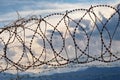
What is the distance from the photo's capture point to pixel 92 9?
21.3m

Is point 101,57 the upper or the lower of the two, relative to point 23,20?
lower

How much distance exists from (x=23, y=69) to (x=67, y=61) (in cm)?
283

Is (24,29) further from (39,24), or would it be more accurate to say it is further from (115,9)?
(115,9)

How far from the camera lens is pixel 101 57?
21391 mm

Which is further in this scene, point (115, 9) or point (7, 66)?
point (7, 66)

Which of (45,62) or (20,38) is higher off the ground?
(20,38)

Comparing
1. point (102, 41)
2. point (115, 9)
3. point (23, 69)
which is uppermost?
point (115, 9)

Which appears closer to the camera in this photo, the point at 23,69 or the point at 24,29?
the point at 24,29

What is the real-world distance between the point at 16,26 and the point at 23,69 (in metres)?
2.67

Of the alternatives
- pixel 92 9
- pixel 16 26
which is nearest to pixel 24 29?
pixel 16 26

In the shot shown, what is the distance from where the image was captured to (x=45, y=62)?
2123 cm

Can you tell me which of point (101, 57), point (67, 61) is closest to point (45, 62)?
point (67, 61)

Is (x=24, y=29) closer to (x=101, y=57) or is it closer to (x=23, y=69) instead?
(x=23, y=69)

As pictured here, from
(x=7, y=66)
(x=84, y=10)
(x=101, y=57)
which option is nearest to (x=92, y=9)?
(x=84, y=10)
